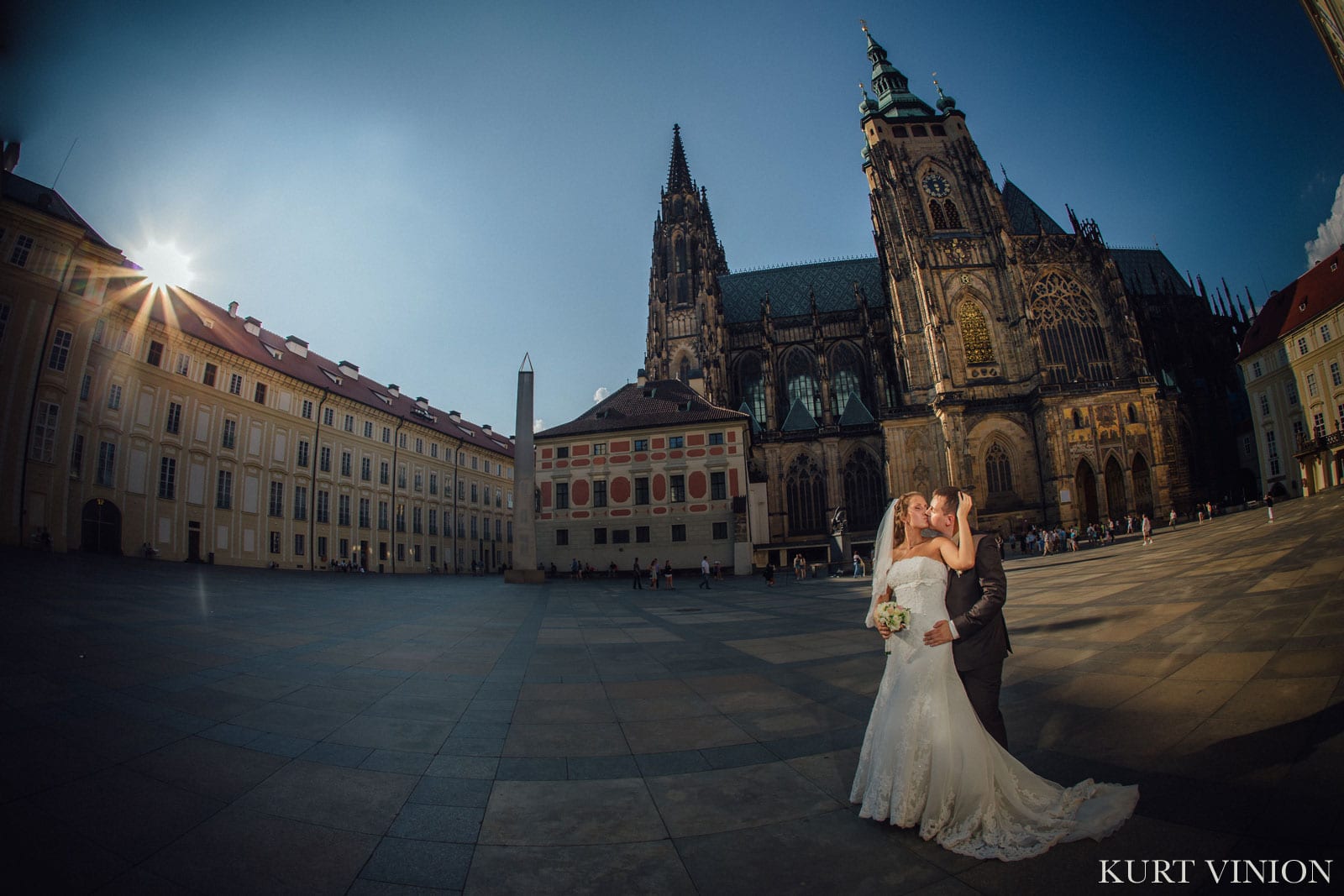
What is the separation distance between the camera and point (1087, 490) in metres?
36.3

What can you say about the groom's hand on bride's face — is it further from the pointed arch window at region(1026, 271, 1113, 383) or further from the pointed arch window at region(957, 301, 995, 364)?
the pointed arch window at region(1026, 271, 1113, 383)

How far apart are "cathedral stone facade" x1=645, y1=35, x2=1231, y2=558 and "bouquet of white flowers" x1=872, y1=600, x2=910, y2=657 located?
31261 mm

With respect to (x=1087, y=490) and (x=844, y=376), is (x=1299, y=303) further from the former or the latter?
(x=844, y=376)

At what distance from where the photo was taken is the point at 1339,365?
30.8 meters

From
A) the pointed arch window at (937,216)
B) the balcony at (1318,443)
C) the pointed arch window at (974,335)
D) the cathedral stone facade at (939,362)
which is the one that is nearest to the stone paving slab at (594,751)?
the cathedral stone facade at (939,362)

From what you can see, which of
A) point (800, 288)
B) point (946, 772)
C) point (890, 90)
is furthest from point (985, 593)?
point (890, 90)

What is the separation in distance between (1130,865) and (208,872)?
405cm

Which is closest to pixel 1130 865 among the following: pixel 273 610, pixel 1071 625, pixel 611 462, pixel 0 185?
pixel 1071 625

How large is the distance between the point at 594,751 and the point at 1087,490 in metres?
43.1

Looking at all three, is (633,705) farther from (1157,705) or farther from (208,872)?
(1157,705)

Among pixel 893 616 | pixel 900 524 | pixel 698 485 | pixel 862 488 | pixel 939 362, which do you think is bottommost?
pixel 893 616

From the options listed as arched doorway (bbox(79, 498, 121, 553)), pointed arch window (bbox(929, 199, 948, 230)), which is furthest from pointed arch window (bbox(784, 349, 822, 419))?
arched doorway (bbox(79, 498, 121, 553))

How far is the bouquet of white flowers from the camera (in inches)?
127

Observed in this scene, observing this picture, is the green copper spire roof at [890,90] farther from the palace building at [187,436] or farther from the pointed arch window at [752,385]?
the palace building at [187,436]
